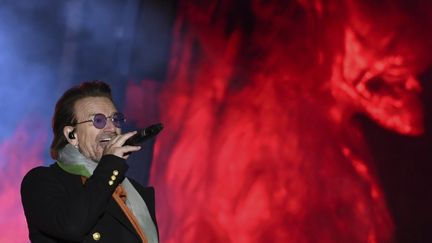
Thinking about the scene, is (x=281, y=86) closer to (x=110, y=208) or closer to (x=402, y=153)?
(x=402, y=153)

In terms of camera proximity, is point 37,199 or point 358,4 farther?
point 358,4

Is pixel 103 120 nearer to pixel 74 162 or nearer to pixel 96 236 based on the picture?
pixel 74 162

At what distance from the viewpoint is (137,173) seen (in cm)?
408

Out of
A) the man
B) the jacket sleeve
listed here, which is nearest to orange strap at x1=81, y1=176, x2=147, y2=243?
the man

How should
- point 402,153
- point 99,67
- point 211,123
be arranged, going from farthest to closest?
point 211,123 → point 402,153 → point 99,67

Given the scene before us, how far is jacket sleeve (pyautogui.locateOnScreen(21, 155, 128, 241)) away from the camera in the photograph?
4.51 ft

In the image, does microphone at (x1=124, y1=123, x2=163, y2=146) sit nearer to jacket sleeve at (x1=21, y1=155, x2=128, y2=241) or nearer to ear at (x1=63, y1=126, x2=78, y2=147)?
jacket sleeve at (x1=21, y1=155, x2=128, y2=241)

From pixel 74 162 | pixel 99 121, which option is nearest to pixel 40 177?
pixel 74 162

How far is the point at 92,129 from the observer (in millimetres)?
1626

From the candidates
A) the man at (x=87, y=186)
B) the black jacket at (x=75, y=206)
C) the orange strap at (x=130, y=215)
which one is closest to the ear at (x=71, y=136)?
the man at (x=87, y=186)

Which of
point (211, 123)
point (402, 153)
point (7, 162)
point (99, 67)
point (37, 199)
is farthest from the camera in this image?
point (211, 123)

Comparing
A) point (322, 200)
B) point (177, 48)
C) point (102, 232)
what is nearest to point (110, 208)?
point (102, 232)

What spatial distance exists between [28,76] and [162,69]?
A: 3.73 ft

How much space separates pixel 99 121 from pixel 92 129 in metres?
0.04
